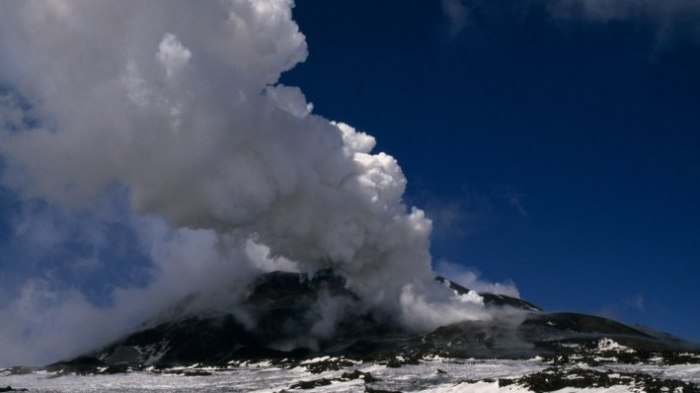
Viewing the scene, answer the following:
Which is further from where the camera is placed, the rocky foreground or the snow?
the snow

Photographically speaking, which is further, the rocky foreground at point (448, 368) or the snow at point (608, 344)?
the snow at point (608, 344)

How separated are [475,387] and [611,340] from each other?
11531 cm

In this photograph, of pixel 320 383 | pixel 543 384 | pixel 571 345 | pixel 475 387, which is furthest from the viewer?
pixel 571 345

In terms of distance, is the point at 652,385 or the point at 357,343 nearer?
the point at 652,385

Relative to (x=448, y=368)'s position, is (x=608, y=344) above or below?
above

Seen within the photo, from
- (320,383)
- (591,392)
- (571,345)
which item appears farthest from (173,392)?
(571,345)

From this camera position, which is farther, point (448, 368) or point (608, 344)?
point (608, 344)

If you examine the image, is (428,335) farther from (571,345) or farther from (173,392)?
(173,392)

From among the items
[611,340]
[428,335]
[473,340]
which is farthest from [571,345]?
[428,335]

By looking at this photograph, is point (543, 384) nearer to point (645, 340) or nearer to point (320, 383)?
point (320, 383)

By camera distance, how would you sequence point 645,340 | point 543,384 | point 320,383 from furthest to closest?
point 645,340, point 320,383, point 543,384

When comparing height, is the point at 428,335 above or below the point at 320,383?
above

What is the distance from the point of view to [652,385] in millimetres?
35375

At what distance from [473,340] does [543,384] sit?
133067mm
